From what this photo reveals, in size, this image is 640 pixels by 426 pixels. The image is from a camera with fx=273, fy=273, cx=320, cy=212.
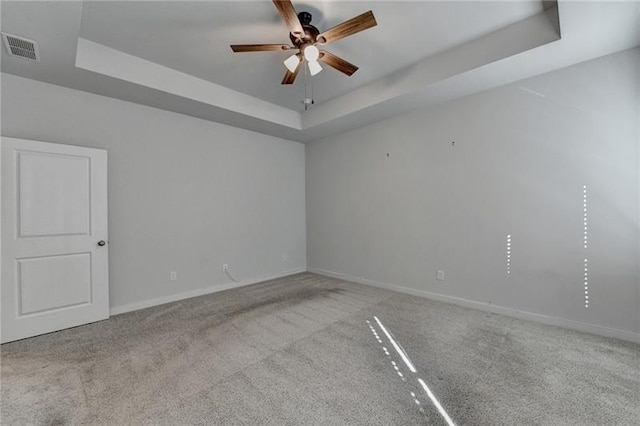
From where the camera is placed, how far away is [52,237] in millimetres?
2857

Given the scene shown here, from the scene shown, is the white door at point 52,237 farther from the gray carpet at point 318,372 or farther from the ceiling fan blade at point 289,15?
the ceiling fan blade at point 289,15

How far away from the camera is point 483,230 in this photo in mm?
3352

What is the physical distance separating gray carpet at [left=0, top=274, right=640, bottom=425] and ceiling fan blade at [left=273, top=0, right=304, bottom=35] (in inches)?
104

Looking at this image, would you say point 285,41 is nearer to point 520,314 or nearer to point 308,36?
point 308,36

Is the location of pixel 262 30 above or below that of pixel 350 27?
above

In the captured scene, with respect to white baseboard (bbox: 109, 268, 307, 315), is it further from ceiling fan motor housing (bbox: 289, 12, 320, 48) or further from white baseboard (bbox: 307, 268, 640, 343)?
ceiling fan motor housing (bbox: 289, 12, 320, 48)

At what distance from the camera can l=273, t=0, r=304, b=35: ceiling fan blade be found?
1883 mm

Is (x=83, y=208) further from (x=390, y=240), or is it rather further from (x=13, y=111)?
(x=390, y=240)

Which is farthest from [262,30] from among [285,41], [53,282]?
[53,282]

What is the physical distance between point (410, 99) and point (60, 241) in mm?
4347

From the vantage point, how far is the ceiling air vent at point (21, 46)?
7.26ft

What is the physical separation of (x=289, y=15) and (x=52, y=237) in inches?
126

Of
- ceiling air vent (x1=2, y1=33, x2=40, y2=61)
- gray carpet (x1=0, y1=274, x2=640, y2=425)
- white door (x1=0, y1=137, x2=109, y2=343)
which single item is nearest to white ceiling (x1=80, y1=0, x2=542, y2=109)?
ceiling air vent (x1=2, y1=33, x2=40, y2=61)

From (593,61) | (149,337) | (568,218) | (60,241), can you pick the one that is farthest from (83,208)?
(593,61)
